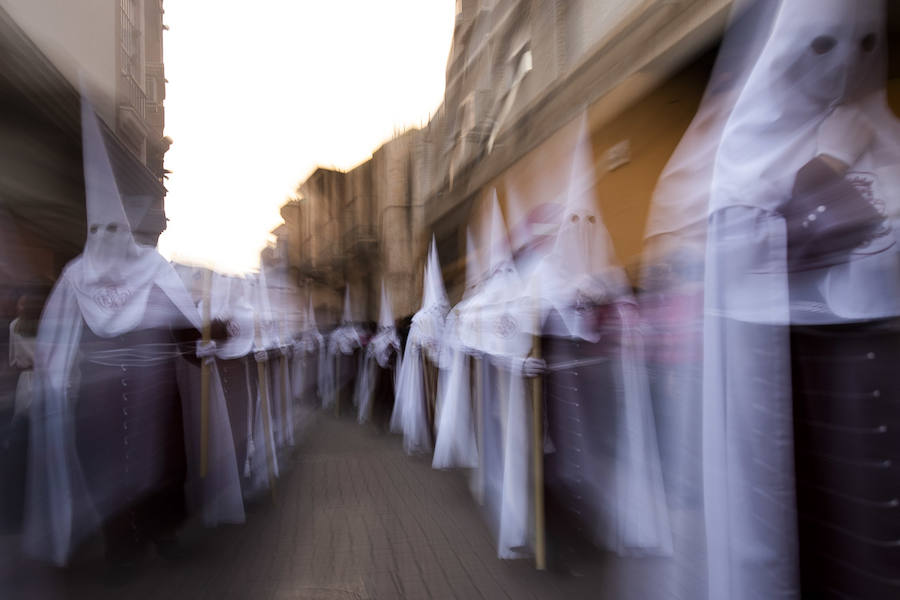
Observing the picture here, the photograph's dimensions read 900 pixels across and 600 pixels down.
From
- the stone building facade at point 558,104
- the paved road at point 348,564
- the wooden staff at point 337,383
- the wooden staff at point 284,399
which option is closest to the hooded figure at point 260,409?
the paved road at point 348,564

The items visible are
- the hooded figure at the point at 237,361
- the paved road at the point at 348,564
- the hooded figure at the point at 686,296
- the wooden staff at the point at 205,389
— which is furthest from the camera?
the hooded figure at the point at 237,361

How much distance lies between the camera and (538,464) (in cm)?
344

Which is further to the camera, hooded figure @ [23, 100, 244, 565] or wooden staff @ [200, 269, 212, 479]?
wooden staff @ [200, 269, 212, 479]

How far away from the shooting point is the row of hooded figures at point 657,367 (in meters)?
1.45

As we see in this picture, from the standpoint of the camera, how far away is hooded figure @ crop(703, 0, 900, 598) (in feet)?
4.48

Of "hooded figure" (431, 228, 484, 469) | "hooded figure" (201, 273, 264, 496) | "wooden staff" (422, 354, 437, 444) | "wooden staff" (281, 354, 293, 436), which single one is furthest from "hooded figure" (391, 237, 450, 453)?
"hooded figure" (201, 273, 264, 496)

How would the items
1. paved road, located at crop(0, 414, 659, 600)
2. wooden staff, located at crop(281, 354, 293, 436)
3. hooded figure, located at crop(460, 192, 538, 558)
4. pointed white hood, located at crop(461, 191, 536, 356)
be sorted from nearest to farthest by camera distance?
paved road, located at crop(0, 414, 659, 600) < hooded figure, located at crop(460, 192, 538, 558) < pointed white hood, located at crop(461, 191, 536, 356) < wooden staff, located at crop(281, 354, 293, 436)

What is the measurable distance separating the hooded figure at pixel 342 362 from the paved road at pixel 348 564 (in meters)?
6.76

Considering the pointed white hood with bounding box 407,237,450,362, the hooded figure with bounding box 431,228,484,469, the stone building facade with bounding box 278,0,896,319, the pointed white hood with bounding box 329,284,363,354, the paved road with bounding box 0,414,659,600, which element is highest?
the stone building facade with bounding box 278,0,896,319

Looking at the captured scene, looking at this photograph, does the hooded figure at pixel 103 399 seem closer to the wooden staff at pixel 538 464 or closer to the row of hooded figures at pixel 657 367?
the row of hooded figures at pixel 657 367

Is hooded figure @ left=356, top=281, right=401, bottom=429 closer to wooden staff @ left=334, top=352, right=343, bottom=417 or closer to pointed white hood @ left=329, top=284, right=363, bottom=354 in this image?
wooden staff @ left=334, top=352, right=343, bottom=417

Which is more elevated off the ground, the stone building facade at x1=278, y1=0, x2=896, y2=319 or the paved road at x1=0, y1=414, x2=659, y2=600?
the stone building facade at x1=278, y1=0, x2=896, y2=319

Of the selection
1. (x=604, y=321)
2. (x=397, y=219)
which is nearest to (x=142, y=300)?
(x=604, y=321)

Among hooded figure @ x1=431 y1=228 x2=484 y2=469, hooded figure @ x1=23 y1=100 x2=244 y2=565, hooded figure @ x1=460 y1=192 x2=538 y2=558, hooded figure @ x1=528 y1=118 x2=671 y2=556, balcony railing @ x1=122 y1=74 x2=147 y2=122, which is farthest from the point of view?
balcony railing @ x1=122 y1=74 x2=147 y2=122
